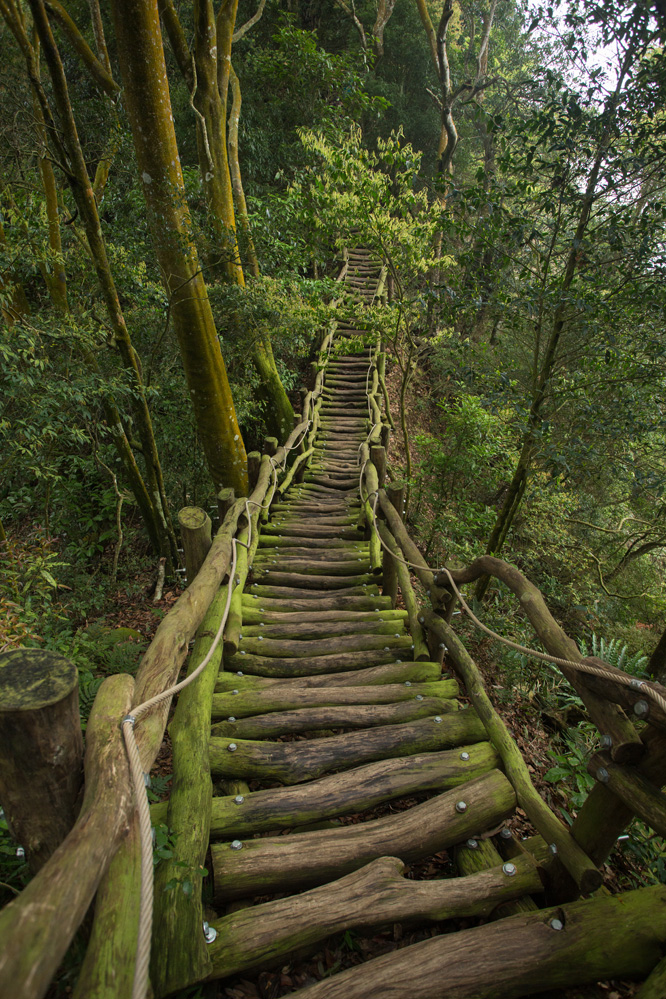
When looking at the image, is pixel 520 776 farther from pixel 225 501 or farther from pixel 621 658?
pixel 621 658

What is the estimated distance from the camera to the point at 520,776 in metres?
2.44

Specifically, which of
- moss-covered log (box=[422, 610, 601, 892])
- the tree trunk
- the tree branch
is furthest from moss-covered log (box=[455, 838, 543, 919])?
the tree branch

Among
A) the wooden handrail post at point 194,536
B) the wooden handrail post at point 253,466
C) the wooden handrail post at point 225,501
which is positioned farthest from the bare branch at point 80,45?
the wooden handrail post at point 194,536

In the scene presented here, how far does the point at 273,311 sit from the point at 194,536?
5.22 m

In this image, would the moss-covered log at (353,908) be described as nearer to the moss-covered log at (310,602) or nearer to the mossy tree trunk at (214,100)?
the moss-covered log at (310,602)

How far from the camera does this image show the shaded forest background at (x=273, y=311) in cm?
432

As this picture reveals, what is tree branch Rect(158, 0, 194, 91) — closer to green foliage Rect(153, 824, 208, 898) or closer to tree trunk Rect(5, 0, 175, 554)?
tree trunk Rect(5, 0, 175, 554)

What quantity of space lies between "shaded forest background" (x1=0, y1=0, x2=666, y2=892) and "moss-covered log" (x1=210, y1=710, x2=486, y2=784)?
0.80 m

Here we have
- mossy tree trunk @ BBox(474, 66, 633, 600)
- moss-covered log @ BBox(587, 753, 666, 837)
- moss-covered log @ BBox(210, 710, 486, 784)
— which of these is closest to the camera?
moss-covered log @ BBox(587, 753, 666, 837)

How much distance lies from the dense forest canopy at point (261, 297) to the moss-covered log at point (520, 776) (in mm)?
2442

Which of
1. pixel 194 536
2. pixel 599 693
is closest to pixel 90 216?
pixel 194 536

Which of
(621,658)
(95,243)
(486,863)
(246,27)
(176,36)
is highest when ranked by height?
(246,27)

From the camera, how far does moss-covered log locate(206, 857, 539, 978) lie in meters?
1.73

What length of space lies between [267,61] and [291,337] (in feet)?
22.8
